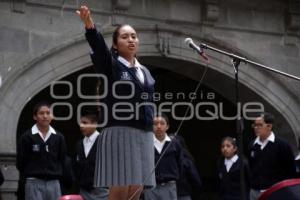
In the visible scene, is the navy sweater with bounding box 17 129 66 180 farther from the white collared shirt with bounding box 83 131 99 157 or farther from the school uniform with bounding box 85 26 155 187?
the school uniform with bounding box 85 26 155 187

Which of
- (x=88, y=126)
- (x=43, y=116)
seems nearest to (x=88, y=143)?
(x=88, y=126)

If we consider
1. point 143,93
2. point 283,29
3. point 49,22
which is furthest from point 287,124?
point 143,93

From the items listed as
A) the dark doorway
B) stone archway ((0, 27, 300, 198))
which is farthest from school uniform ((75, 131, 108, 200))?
the dark doorway

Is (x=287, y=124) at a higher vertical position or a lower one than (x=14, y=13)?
lower

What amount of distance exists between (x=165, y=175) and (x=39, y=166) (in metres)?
1.45

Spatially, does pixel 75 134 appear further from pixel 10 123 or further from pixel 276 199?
pixel 276 199

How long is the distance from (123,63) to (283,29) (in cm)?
640

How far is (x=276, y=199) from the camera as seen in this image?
4.24 metres

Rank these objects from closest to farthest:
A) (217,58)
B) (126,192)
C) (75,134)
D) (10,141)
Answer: (126,192) → (10,141) → (217,58) → (75,134)

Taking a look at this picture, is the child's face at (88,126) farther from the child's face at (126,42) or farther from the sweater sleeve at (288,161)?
the child's face at (126,42)

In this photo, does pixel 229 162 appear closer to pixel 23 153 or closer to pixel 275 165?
pixel 275 165

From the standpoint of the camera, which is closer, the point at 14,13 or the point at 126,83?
the point at 126,83

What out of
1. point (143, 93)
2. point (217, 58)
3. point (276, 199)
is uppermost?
point (217, 58)

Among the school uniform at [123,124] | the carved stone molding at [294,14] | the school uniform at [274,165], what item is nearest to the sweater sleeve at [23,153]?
the school uniform at [274,165]
